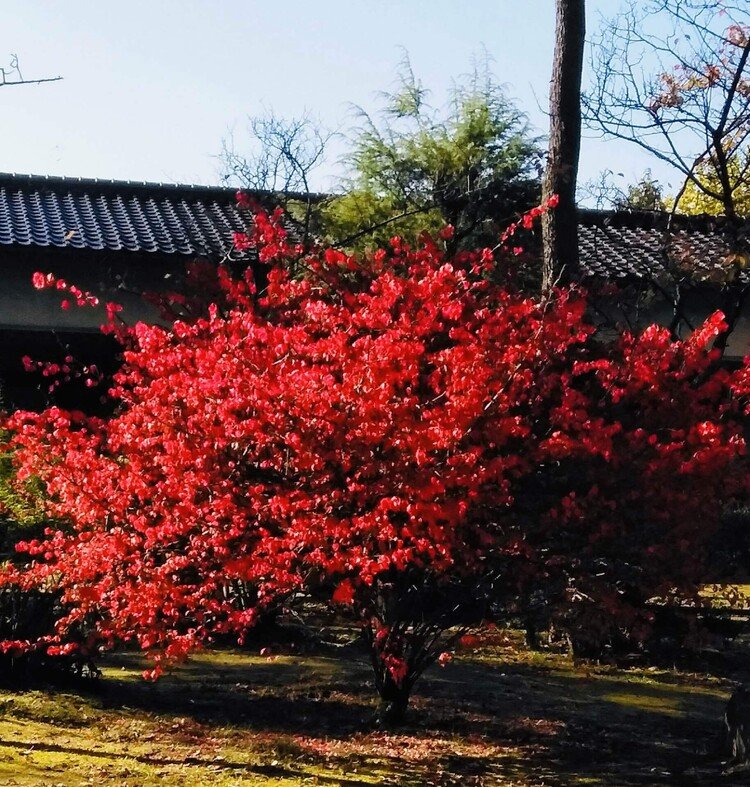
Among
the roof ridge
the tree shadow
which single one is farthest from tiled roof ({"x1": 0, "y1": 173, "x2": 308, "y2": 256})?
the tree shadow

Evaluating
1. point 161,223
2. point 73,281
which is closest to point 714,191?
point 161,223

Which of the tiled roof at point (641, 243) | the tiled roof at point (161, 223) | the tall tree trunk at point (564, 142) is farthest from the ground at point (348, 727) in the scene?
the tiled roof at point (161, 223)

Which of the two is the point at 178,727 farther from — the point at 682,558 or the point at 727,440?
the point at 727,440

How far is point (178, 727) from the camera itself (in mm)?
7543

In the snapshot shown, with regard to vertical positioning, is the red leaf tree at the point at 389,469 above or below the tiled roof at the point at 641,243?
below

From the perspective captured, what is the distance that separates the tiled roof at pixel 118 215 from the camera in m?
16.4

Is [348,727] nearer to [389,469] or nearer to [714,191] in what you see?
[389,469]

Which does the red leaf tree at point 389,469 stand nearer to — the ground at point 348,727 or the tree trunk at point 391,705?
the tree trunk at point 391,705

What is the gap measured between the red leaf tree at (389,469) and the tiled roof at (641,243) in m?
4.73

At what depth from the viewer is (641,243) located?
725 inches

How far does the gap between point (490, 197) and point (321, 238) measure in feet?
6.43

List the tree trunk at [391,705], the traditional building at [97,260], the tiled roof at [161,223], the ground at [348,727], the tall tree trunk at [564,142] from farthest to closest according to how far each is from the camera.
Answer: the tiled roof at [161,223] → the traditional building at [97,260] → the tall tree trunk at [564,142] → the tree trunk at [391,705] → the ground at [348,727]

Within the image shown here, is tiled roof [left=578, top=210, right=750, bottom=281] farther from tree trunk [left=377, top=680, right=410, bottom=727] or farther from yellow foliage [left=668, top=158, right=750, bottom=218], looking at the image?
tree trunk [left=377, top=680, right=410, bottom=727]

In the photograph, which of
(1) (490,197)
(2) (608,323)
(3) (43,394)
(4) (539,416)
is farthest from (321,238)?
(4) (539,416)
